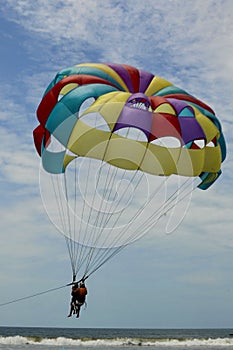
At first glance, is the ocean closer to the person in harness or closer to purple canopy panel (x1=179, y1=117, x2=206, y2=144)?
the person in harness

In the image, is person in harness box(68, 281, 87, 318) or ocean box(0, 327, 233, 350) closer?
person in harness box(68, 281, 87, 318)

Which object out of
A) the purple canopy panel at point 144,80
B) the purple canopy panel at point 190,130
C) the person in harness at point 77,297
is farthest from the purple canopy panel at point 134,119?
the person in harness at point 77,297

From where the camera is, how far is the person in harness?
1237cm

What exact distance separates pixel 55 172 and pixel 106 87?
2.35 meters

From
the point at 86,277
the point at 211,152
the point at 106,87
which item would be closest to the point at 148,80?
the point at 106,87

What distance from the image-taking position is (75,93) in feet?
42.7

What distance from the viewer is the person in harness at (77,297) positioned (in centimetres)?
1237

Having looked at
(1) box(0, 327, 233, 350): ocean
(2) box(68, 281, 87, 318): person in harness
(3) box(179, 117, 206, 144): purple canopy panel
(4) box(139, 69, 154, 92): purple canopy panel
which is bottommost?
(1) box(0, 327, 233, 350): ocean

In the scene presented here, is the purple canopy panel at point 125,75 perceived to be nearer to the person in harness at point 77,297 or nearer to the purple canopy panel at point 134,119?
the purple canopy panel at point 134,119

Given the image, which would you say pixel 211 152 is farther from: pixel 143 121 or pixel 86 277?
pixel 86 277

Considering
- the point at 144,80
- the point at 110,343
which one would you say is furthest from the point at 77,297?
the point at 110,343

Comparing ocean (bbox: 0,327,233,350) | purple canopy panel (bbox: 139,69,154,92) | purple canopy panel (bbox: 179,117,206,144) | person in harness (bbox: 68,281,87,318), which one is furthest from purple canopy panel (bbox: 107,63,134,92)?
ocean (bbox: 0,327,233,350)

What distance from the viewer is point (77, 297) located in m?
12.4

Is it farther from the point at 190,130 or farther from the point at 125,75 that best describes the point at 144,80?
the point at 190,130
